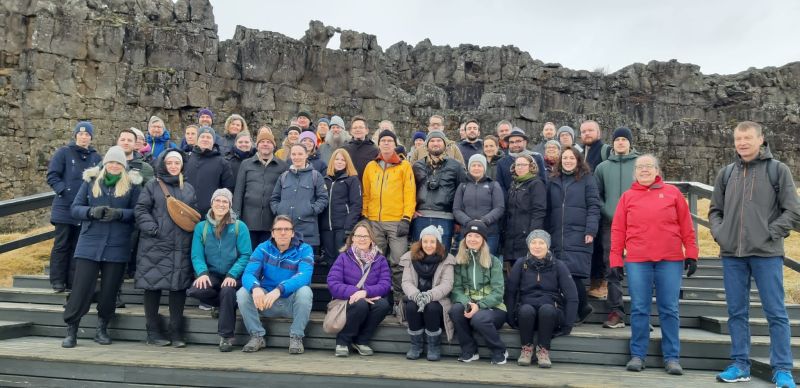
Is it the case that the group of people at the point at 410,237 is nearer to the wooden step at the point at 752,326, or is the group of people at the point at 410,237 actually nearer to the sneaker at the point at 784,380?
the sneaker at the point at 784,380

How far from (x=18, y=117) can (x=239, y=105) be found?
6.36 m

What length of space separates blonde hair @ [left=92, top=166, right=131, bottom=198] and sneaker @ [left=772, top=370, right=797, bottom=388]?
6.77 meters

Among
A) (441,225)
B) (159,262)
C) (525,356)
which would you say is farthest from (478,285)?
(159,262)

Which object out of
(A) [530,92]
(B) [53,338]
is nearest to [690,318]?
(B) [53,338]

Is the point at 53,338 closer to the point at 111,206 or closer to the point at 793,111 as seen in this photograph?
the point at 111,206

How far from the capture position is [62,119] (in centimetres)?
1770

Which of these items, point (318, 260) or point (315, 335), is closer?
point (315, 335)

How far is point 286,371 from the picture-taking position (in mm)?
5504

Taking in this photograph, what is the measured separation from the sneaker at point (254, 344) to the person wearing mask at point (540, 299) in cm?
265

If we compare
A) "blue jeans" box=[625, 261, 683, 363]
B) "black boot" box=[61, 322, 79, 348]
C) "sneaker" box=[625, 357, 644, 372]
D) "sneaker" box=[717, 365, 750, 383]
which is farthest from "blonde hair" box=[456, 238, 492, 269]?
"black boot" box=[61, 322, 79, 348]

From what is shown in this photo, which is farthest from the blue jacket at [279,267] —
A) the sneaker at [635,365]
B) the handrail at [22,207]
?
the handrail at [22,207]

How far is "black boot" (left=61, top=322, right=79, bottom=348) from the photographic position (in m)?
6.48

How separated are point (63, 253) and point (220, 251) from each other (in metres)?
2.39

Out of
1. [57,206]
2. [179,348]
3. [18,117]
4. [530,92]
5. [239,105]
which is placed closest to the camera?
[179,348]
